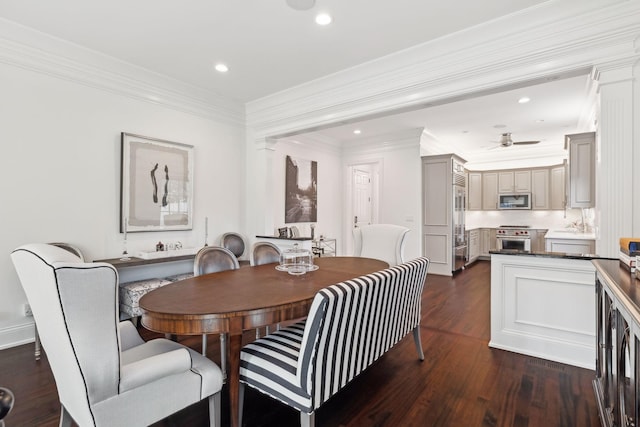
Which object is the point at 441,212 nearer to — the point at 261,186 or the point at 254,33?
the point at 261,186

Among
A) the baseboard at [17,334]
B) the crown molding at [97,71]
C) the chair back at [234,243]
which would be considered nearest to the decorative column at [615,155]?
the chair back at [234,243]

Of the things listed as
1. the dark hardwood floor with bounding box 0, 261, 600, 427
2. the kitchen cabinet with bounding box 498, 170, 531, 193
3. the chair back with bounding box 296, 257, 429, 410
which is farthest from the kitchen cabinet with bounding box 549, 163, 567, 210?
the chair back with bounding box 296, 257, 429, 410

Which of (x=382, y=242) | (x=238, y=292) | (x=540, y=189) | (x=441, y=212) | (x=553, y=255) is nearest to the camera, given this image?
(x=238, y=292)

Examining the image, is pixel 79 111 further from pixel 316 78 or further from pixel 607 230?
pixel 607 230

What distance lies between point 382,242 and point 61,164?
3455mm

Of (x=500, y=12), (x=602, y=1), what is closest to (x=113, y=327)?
(x=500, y=12)

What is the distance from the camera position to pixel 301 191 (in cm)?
602

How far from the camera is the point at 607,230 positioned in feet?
7.85

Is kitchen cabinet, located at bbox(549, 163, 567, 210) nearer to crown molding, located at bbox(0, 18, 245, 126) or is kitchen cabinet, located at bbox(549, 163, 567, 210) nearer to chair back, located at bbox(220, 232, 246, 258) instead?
chair back, located at bbox(220, 232, 246, 258)

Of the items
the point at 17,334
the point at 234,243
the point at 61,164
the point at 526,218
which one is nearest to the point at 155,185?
the point at 61,164

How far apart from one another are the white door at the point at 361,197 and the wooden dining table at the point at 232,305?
4.81 metres

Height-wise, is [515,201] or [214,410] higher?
[515,201]

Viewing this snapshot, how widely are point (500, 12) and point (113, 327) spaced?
11.1 ft

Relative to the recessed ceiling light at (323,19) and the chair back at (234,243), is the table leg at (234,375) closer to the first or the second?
the recessed ceiling light at (323,19)
